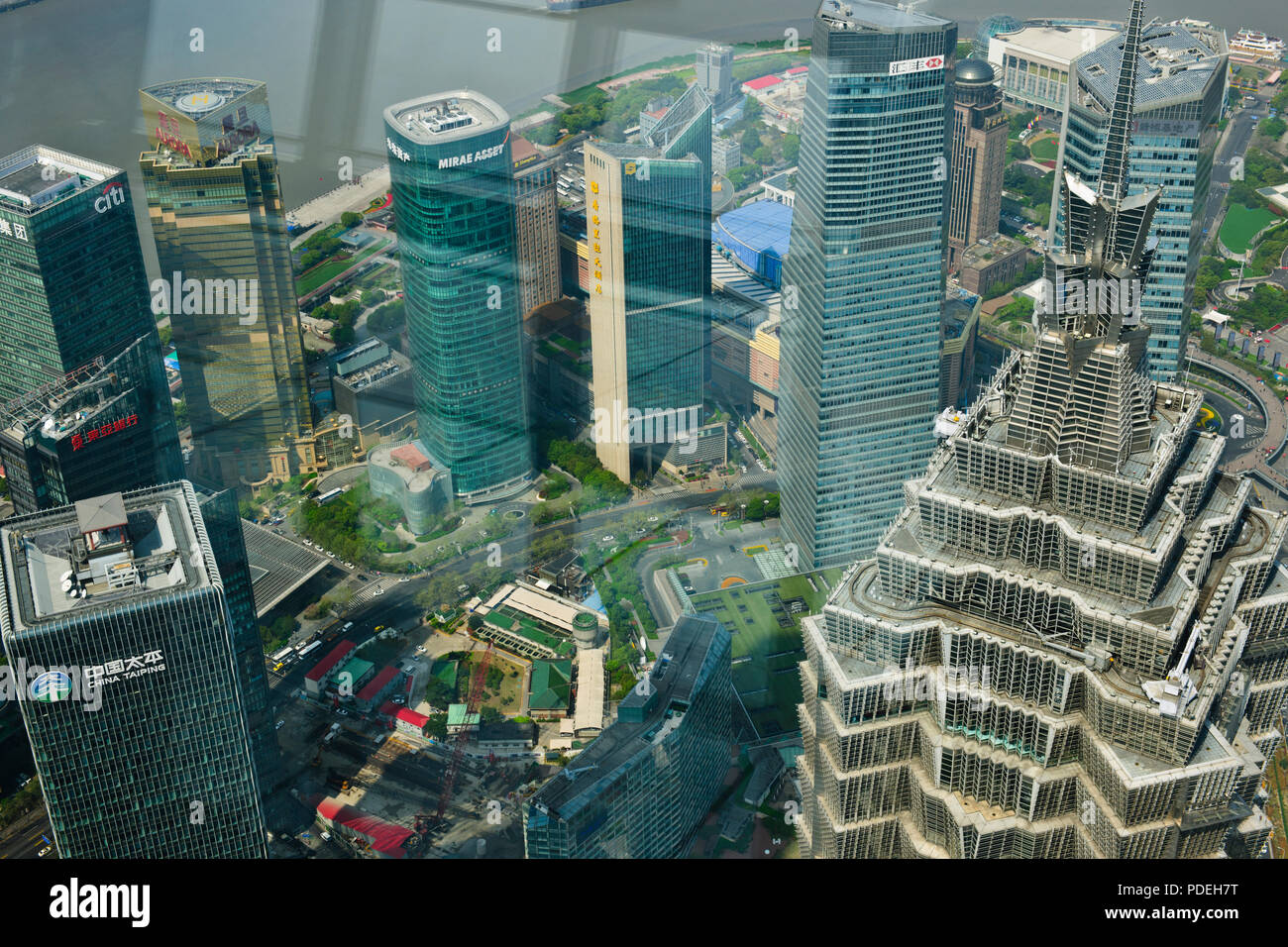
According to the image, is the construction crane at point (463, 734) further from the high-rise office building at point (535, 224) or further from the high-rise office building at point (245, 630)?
the high-rise office building at point (535, 224)

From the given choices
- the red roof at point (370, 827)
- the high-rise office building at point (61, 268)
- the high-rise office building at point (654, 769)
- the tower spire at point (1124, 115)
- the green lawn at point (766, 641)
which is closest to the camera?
the tower spire at point (1124, 115)

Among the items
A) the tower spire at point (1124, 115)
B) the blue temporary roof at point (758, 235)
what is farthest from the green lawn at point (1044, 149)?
the tower spire at point (1124, 115)

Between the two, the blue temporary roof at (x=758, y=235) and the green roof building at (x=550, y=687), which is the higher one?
the blue temporary roof at (x=758, y=235)

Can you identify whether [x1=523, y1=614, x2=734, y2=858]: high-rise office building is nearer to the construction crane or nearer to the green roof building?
the construction crane

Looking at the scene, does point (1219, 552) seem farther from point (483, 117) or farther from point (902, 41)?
point (483, 117)

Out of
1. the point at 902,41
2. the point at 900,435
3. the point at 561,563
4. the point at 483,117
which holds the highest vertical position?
the point at 902,41
